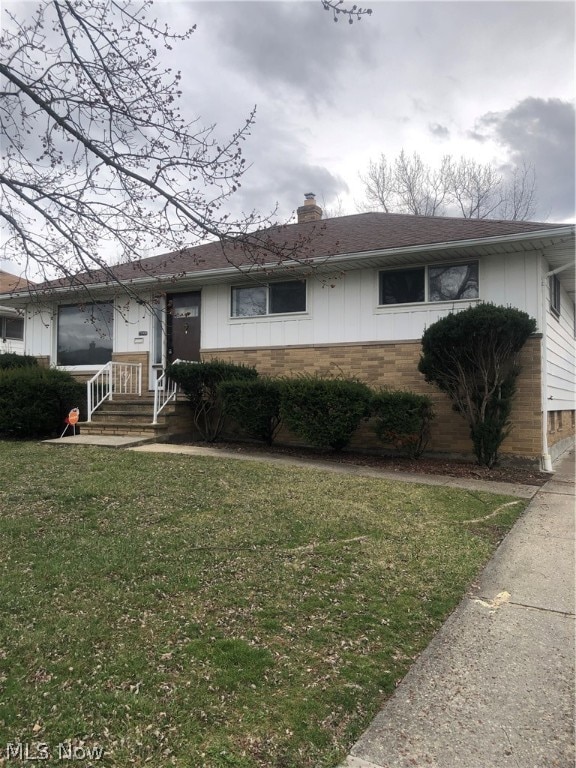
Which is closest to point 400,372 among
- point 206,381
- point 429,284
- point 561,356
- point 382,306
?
point 382,306

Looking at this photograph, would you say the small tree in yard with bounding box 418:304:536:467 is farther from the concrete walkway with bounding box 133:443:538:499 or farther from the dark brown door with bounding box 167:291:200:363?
the dark brown door with bounding box 167:291:200:363

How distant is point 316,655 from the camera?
9.18 feet

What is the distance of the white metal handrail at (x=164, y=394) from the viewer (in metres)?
10.4

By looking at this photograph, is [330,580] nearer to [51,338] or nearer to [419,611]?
[419,611]

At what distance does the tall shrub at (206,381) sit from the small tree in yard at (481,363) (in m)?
3.71

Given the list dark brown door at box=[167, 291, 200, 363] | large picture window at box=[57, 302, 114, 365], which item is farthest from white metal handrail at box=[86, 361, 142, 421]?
dark brown door at box=[167, 291, 200, 363]

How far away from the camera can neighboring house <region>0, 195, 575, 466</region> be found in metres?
9.13

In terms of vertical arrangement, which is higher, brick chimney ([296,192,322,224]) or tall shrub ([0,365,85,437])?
brick chimney ([296,192,322,224])

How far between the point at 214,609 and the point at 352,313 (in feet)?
26.7

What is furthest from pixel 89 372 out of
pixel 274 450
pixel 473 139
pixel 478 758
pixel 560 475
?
pixel 473 139

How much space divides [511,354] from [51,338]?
1172cm

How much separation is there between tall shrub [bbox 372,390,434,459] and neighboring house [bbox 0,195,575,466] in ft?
3.71

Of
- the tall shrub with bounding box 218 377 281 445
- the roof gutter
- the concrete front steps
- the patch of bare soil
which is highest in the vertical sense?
the roof gutter

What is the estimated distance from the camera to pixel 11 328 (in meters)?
21.5
